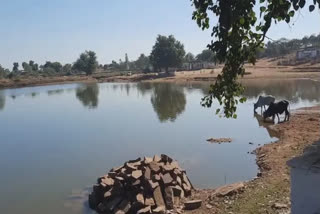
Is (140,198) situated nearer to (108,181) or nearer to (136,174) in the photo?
(136,174)

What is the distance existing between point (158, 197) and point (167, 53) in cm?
7568

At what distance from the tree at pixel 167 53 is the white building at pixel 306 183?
8092 cm

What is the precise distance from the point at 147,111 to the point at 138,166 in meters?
22.7

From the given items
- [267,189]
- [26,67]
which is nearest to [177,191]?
[267,189]

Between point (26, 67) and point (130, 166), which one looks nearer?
point (130, 166)

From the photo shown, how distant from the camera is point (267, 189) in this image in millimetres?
10195

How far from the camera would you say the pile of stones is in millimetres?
10352

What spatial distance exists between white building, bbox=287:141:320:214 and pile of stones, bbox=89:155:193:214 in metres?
5.62

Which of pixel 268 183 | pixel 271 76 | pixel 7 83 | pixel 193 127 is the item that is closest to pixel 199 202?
pixel 268 183

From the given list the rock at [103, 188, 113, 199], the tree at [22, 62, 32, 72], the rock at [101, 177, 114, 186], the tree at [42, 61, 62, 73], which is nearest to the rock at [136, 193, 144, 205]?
the rock at [103, 188, 113, 199]

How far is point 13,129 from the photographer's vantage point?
1170 inches

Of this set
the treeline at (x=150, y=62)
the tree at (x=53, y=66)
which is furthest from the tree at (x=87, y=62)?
the tree at (x=53, y=66)

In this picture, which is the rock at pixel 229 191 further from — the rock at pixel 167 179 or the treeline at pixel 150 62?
the treeline at pixel 150 62

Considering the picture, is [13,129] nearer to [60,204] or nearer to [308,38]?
[60,204]
